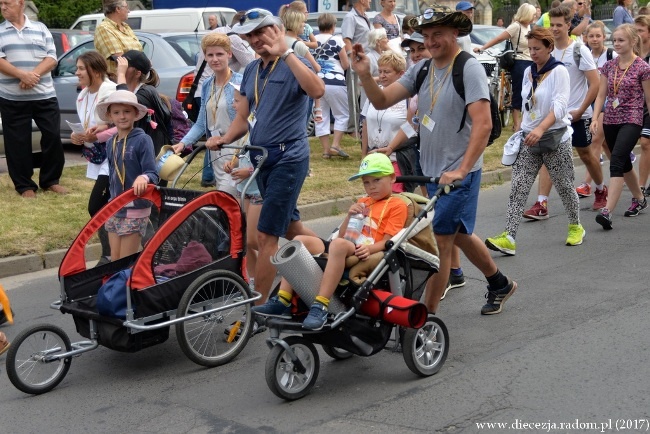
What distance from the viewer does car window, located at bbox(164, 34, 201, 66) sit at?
1474cm

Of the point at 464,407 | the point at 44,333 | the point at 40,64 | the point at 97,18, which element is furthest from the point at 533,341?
the point at 97,18

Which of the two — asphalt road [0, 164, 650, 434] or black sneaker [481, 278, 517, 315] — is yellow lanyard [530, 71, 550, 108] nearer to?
asphalt road [0, 164, 650, 434]

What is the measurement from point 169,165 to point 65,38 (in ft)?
33.8

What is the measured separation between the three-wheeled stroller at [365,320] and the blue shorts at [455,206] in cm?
44

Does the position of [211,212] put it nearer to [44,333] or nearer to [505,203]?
[44,333]

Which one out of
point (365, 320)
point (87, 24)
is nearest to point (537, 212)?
point (365, 320)

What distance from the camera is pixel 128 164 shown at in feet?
22.4

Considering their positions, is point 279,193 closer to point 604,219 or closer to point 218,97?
point 218,97

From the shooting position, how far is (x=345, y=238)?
5.79 metres

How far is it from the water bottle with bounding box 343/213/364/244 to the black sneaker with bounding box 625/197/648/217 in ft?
17.1

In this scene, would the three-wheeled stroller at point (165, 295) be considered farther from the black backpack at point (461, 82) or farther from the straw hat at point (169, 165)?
the black backpack at point (461, 82)

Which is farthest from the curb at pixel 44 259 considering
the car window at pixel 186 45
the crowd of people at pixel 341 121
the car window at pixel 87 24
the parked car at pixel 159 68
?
the car window at pixel 87 24

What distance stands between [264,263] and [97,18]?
55.7ft

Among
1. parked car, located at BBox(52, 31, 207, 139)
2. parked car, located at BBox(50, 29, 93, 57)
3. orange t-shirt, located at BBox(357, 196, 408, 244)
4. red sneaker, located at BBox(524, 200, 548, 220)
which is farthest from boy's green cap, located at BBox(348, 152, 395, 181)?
parked car, located at BBox(50, 29, 93, 57)
